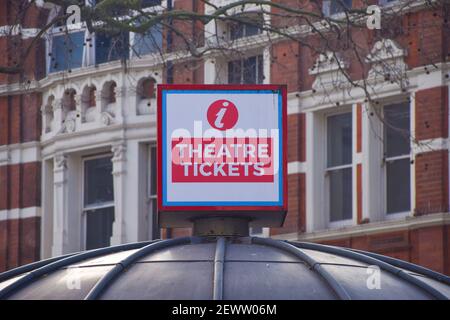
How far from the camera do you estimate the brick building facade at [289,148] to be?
3238 centimetres

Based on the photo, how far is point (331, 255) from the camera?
611 inches

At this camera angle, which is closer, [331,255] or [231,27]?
[331,255]

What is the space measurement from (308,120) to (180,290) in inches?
799

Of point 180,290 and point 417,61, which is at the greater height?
point 417,61

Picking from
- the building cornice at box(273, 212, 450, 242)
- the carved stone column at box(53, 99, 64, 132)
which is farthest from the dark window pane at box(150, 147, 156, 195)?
the building cornice at box(273, 212, 450, 242)

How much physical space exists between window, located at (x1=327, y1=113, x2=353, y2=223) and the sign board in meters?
17.8

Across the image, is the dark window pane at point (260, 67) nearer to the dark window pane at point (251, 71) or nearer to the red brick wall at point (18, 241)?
the dark window pane at point (251, 71)

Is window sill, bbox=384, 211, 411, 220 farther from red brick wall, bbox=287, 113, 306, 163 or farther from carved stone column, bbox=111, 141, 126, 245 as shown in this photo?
carved stone column, bbox=111, 141, 126, 245

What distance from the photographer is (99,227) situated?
37.5m

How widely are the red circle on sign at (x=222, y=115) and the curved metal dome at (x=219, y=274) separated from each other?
93cm
